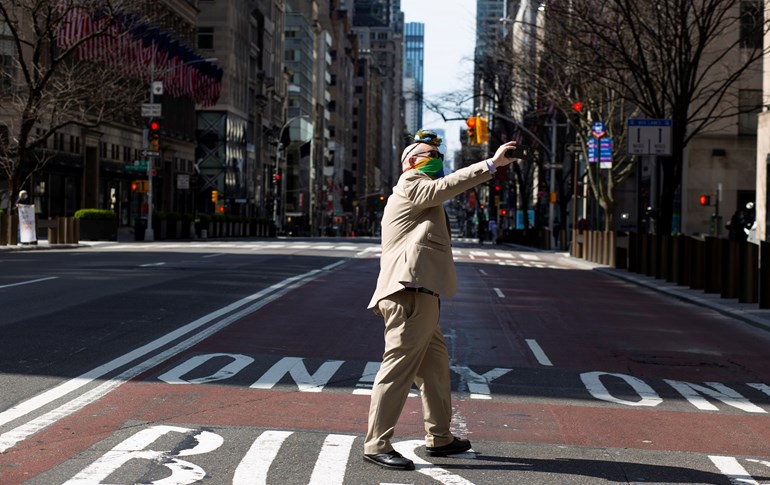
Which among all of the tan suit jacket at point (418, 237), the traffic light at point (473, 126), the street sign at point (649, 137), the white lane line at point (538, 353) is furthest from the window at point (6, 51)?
the tan suit jacket at point (418, 237)

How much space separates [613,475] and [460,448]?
0.98m

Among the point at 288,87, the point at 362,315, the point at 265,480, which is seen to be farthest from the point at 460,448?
the point at 288,87

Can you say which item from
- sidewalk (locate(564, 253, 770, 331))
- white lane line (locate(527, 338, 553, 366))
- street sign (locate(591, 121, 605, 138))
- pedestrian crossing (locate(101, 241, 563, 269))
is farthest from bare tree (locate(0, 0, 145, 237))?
white lane line (locate(527, 338, 553, 366))

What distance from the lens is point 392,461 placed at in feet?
23.3

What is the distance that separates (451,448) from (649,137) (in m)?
24.8

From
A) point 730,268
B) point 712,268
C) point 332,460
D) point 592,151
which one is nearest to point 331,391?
point 332,460

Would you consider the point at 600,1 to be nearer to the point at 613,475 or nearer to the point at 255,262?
the point at 255,262

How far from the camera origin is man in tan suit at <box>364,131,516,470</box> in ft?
23.7

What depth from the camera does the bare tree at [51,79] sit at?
43312mm

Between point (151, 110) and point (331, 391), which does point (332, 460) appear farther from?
point (151, 110)

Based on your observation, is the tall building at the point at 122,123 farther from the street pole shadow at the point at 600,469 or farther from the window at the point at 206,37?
the street pole shadow at the point at 600,469

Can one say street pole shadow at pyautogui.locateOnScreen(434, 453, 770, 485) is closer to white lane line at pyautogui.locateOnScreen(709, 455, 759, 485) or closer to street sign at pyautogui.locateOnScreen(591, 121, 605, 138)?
white lane line at pyautogui.locateOnScreen(709, 455, 759, 485)

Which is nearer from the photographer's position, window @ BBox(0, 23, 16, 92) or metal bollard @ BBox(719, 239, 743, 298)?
metal bollard @ BBox(719, 239, 743, 298)

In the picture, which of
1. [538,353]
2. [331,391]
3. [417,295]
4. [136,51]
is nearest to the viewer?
[417,295]
